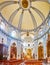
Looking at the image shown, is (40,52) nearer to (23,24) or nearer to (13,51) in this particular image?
(13,51)

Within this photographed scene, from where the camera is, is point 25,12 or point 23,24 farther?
point 23,24

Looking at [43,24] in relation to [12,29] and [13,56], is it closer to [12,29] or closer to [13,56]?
[12,29]

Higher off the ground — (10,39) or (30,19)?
(30,19)

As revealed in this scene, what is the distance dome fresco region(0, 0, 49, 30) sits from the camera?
81.4ft

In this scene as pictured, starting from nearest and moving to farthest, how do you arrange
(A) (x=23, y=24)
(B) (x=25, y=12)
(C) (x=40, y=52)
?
(C) (x=40, y=52)
(B) (x=25, y=12)
(A) (x=23, y=24)

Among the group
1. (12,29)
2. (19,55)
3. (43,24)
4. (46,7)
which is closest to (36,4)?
(46,7)

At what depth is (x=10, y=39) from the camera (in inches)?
1043

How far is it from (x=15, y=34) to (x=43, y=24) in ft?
18.3

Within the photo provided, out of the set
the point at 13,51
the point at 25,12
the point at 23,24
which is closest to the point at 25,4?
the point at 25,12

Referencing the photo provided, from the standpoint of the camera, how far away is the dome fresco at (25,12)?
2480 cm

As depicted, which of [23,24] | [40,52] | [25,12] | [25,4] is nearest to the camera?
[25,4]

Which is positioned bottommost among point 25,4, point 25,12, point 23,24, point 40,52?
point 40,52

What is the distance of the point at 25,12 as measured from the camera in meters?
28.1

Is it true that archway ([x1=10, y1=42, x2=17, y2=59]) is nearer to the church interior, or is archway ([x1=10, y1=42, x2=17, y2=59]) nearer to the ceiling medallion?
the church interior
